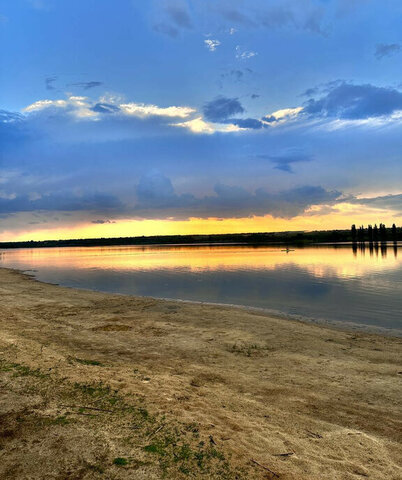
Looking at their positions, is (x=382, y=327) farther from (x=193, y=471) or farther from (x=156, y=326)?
(x=193, y=471)

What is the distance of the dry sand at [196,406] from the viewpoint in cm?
575

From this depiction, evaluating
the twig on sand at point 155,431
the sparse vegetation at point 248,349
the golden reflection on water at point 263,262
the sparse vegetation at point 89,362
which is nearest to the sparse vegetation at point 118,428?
the twig on sand at point 155,431

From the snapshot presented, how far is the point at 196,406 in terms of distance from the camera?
7.83 meters

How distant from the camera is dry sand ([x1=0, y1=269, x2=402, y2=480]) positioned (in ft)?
18.9

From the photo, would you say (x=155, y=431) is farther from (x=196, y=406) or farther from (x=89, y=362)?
(x=89, y=362)

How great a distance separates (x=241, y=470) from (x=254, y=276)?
39.8 m

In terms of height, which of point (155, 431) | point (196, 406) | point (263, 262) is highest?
point (155, 431)

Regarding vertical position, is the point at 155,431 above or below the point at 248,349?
above

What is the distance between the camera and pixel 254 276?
44.8 m

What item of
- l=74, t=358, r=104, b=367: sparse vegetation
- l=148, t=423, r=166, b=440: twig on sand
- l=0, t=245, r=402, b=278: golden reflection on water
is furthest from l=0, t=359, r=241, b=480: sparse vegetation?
l=0, t=245, r=402, b=278: golden reflection on water

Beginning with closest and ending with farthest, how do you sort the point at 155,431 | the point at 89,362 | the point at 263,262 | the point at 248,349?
the point at 155,431, the point at 89,362, the point at 248,349, the point at 263,262

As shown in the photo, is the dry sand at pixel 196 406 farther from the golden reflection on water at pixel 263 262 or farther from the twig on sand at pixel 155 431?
the golden reflection on water at pixel 263 262

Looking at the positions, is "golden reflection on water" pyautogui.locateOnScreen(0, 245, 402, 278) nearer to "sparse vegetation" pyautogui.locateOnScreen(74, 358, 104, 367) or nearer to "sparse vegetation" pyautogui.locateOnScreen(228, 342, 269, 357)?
"sparse vegetation" pyautogui.locateOnScreen(228, 342, 269, 357)

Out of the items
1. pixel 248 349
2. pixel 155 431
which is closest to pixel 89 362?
pixel 155 431
